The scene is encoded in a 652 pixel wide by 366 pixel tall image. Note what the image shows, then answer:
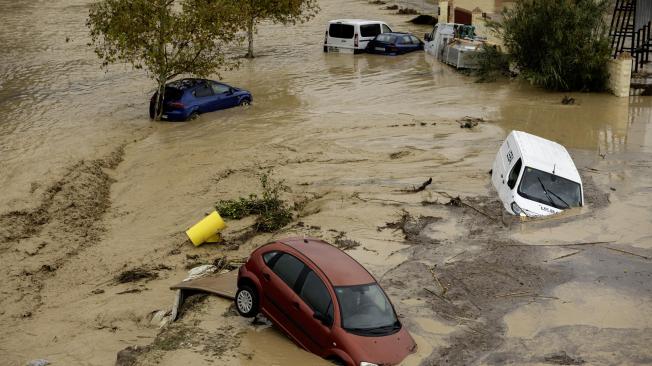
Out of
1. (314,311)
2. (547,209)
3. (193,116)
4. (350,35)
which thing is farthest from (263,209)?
(350,35)

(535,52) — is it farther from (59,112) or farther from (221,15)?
(59,112)

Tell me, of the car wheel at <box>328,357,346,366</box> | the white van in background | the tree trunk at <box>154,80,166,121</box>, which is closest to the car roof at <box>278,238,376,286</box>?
the car wheel at <box>328,357,346,366</box>

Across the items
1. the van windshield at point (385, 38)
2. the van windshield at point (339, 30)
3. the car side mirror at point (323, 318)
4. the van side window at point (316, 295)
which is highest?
the van windshield at point (339, 30)

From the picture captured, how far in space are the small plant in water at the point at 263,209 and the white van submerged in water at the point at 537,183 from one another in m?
4.22

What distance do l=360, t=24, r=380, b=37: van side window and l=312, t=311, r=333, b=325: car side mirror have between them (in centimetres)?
2684

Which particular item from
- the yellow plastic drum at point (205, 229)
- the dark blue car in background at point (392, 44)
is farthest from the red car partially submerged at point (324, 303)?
the dark blue car in background at point (392, 44)

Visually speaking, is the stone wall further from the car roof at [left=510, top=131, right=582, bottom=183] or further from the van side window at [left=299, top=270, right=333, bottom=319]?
the van side window at [left=299, top=270, right=333, bottom=319]

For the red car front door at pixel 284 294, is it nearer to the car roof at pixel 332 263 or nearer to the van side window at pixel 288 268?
the van side window at pixel 288 268

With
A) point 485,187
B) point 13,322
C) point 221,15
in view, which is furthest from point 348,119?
point 13,322

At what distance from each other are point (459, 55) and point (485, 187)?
49.2 ft

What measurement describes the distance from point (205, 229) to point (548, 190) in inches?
250

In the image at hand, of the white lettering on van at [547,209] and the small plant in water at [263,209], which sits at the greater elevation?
the white lettering on van at [547,209]

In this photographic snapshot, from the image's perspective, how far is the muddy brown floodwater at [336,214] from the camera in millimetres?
11734

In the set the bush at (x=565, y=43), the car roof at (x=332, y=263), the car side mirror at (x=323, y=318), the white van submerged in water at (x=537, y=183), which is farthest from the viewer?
the bush at (x=565, y=43)
